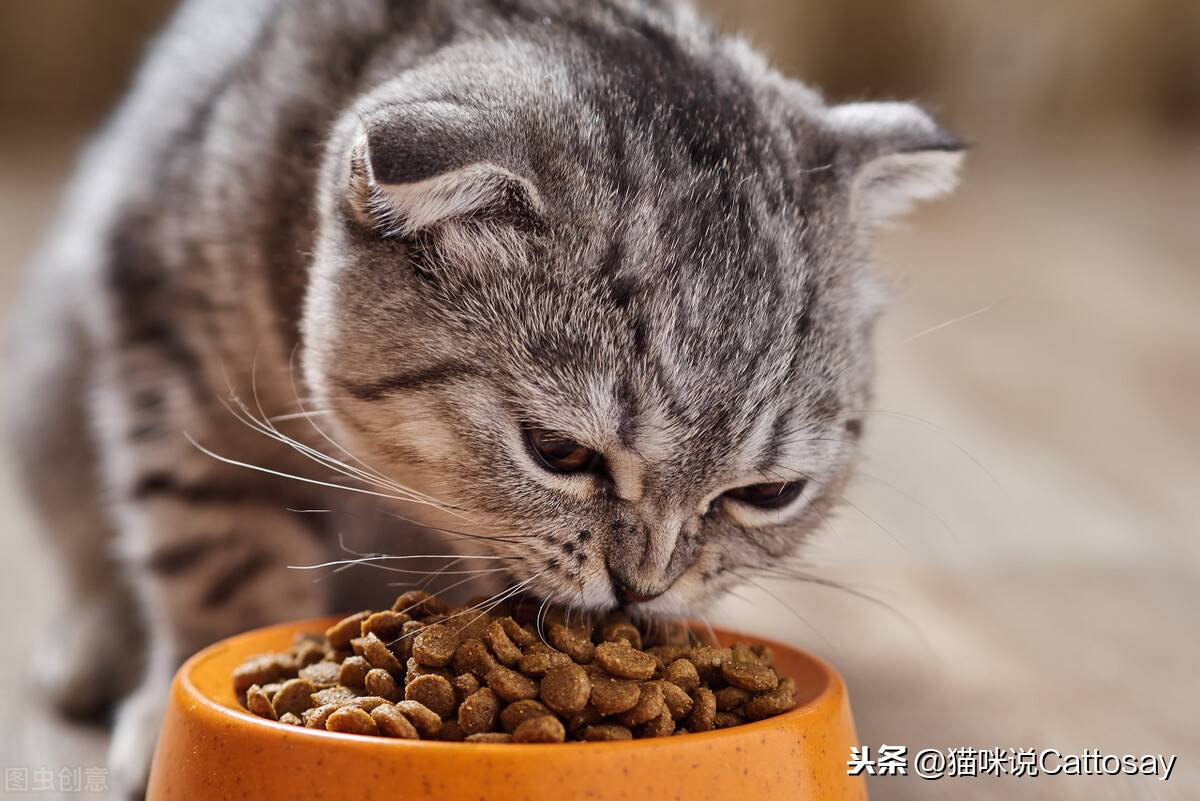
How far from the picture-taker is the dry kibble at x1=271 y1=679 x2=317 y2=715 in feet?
3.45

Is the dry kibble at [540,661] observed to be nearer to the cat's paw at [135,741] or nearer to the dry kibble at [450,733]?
the dry kibble at [450,733]

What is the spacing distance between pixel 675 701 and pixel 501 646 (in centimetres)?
14

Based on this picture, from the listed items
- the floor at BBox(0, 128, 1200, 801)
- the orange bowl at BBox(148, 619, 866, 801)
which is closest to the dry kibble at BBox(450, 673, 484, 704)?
the orange bowl at BBox(148, 619, 866, 801)

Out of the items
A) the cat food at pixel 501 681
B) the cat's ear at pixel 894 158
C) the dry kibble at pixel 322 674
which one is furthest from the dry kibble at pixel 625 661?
the cat's ear at pixel 894 158

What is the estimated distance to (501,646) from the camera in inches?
41.3

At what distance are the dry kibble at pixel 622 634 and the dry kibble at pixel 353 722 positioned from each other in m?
0.22

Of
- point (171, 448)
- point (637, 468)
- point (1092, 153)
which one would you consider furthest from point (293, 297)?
point (1092, 153)

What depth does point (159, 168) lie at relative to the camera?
5.52 ft

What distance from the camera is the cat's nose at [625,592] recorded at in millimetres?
1140

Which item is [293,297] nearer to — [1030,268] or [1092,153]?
[1030,268]

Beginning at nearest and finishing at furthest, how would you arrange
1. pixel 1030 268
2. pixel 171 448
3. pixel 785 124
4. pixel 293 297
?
pixel 785 124 → pixel 293 297 → pixel 171 448 → pixel 1030 268

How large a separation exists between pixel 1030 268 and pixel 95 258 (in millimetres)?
3044

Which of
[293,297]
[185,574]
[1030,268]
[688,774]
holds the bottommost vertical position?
[688,774]

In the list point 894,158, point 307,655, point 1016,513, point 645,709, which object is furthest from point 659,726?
point 1016,513
